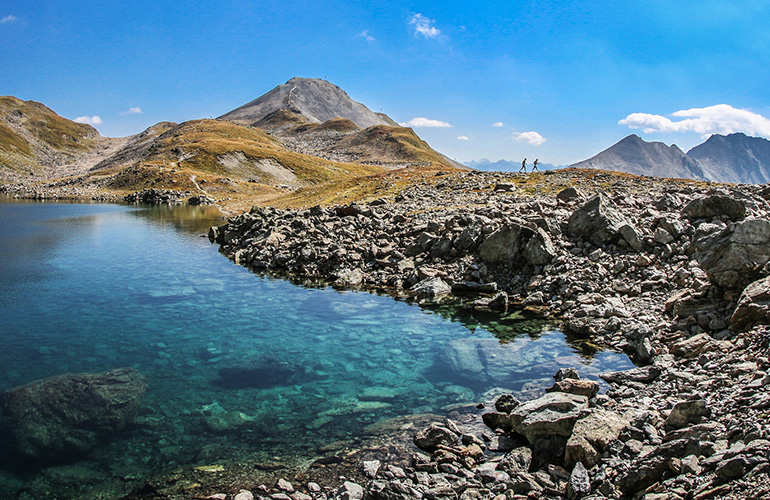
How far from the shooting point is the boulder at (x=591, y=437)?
38.3 ft

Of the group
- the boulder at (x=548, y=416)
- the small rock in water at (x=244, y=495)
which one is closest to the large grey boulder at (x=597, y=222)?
the boulder at (x=548, y=416)

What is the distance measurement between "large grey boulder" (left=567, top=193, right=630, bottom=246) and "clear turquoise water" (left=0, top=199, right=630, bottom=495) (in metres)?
10.9

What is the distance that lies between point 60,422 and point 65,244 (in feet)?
149

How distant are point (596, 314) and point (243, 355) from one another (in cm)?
1943

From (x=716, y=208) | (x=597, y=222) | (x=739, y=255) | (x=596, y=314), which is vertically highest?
(x=716, y=208)

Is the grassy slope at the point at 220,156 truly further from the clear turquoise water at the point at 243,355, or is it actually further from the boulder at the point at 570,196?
the clear turquoise water at the point at 243,355

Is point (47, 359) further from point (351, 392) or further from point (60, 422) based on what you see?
point (351, 392)

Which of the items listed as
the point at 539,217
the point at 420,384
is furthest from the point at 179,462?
the point at 539,217

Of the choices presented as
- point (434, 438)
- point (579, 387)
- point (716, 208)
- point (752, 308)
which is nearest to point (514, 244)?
point (716, 208)

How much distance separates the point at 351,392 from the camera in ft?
57.7

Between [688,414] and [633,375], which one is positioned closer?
[688,414]

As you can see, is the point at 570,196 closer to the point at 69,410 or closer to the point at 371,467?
the point at 371,467

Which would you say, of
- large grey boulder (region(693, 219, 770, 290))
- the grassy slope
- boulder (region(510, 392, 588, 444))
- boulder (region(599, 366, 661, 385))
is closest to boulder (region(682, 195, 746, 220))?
large grey boulder (region(693, 219, 770, 290))

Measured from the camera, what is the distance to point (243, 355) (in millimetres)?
20922
